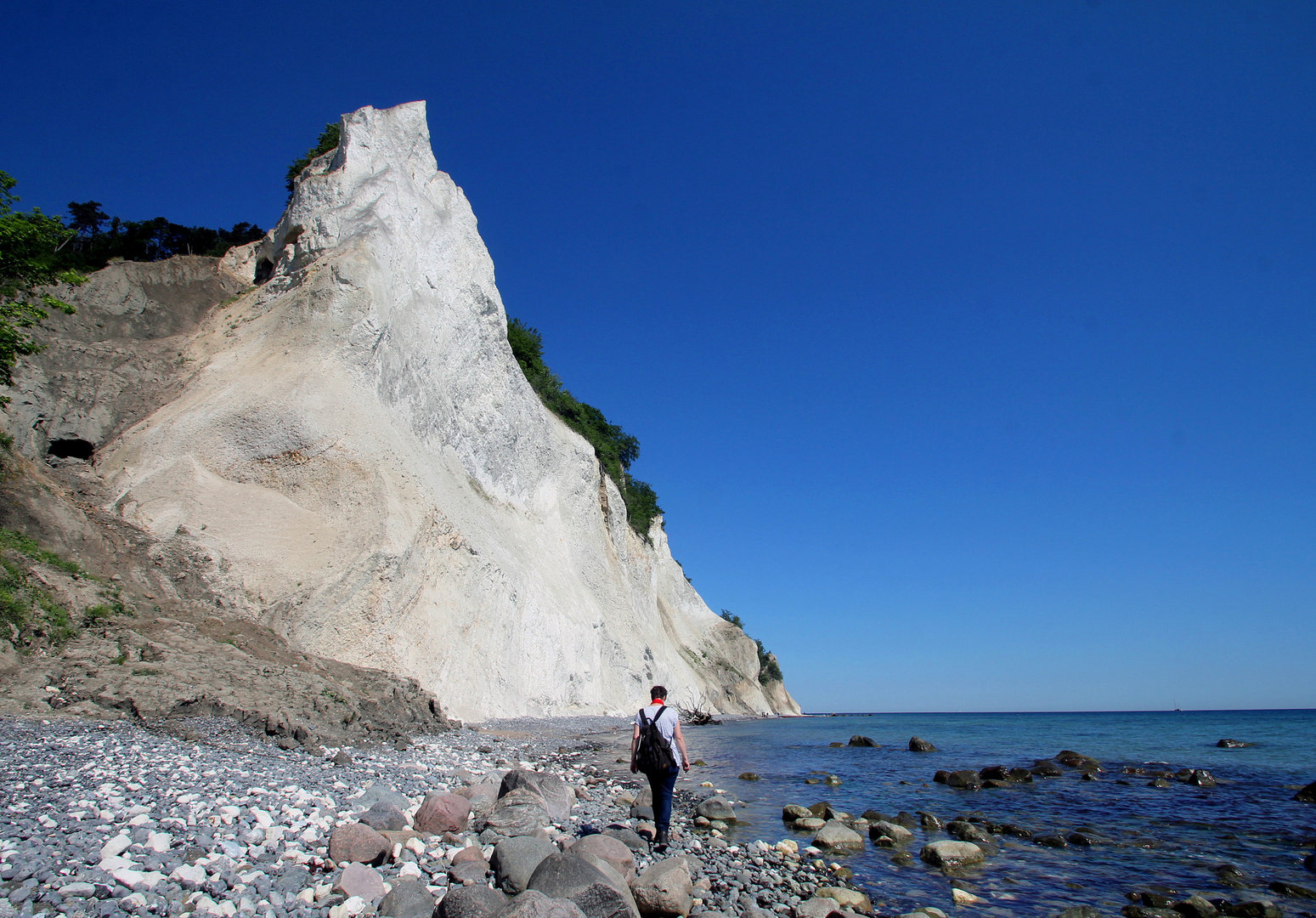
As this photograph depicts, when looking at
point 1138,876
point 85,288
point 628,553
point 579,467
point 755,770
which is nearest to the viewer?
point 1138,876

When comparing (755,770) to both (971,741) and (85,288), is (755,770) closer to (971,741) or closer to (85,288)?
(971,741)

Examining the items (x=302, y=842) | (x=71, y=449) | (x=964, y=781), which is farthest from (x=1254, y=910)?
(x=71, y=449)

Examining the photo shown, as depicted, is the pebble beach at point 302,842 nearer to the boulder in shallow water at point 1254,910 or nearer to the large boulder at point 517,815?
the large boulder at point 517,815

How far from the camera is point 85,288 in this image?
83.4ft

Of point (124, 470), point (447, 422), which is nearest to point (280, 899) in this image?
point (124, 470)

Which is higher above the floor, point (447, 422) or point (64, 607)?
point (447, 422)

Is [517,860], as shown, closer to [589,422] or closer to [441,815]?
[441,815]

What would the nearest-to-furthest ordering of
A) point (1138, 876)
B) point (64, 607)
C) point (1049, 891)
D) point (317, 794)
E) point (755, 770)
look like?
point (317, 794), point (1049, 891), point (1138, 876), point (64, 607), point (755, 770)

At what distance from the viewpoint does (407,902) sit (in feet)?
16.0

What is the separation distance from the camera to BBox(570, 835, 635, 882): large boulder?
6.35 metres

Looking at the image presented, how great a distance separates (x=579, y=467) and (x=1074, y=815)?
24.7m

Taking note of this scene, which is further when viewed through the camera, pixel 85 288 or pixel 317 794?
pixel 85 288

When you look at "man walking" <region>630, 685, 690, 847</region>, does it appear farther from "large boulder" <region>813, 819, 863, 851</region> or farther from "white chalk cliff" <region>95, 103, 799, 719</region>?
"white chalk cliff" <region>95, 103, 799, 719</region>

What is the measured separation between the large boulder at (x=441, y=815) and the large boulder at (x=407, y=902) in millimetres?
1866
